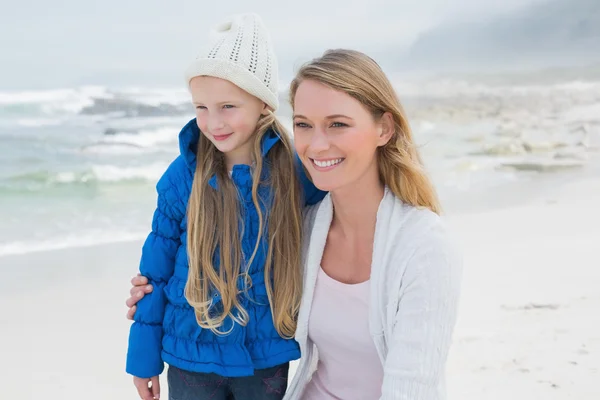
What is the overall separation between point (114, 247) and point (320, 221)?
400 cm

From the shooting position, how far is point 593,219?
585 centimetres

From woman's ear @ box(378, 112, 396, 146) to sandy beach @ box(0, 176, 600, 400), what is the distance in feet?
5.16

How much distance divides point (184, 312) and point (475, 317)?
92.6 inches

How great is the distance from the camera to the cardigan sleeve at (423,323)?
1.81m

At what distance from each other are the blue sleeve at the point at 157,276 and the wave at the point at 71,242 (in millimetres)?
3909

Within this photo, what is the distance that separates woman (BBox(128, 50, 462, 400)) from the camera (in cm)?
183

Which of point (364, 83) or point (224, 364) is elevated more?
point (364, 83)

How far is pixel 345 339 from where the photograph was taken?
2018 mm

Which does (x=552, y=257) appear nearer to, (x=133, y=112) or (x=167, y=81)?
(x=133, y=112)

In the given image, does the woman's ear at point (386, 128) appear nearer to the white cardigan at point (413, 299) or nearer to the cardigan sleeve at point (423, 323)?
the white cardigan at point (413, 299)

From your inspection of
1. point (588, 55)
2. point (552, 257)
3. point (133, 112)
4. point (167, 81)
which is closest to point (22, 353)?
point (552, 257)

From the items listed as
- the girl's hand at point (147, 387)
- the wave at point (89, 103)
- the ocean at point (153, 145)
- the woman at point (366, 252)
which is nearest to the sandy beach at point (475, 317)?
the ocean at point (153, 145)

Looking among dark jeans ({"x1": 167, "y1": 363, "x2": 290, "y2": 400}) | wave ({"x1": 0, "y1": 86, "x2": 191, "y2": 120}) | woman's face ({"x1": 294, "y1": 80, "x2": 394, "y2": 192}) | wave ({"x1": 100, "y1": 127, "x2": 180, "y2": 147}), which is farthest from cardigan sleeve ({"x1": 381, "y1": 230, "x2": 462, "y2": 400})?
wave ({"x1": 0, "y1": 86, "x2": 191, "y2": 120})

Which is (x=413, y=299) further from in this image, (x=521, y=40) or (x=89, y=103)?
(x=521, y=40)
